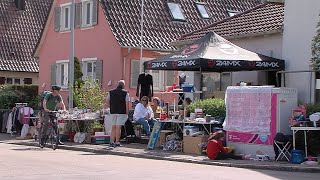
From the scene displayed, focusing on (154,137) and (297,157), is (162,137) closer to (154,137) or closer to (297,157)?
(154,137)

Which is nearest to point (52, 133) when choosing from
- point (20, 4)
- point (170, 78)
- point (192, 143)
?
point (192, 143)

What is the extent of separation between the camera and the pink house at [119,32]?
1232 inches

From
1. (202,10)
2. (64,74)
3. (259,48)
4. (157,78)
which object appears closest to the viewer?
(259,48)

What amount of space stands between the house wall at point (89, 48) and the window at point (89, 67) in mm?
256

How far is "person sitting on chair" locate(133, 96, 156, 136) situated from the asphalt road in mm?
3681

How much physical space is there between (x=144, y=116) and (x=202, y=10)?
1369 cm

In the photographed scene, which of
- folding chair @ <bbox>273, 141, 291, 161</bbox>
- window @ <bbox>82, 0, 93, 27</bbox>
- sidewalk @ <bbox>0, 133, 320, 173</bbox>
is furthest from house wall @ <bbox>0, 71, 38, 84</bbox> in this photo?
folding chair @ <bbox>273, 141, 291, 161</bbox>

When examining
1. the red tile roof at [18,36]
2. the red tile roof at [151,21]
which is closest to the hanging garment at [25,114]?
the red tile roof at [151,21]

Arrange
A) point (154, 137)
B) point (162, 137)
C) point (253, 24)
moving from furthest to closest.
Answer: point (253, 24)
point (162, 137)
point (154, 137)

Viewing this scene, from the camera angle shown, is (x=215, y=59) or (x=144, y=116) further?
(x=144, y=116)

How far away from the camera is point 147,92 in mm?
24953

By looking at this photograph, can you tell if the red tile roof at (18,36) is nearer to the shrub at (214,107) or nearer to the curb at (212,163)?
the curb at (212,163)

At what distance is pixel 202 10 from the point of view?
114 feet

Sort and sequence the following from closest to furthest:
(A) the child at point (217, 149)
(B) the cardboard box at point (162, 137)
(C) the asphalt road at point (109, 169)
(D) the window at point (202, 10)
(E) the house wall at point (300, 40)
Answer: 1. (C) the asphalt road at point (109, 169)
2. (A) the child at point (217, 149)
3. (B) the cardboard box at point (162, 137)
4. (E) the house wall at point (300, 40)
5. (D) the window at point (202, 10)
